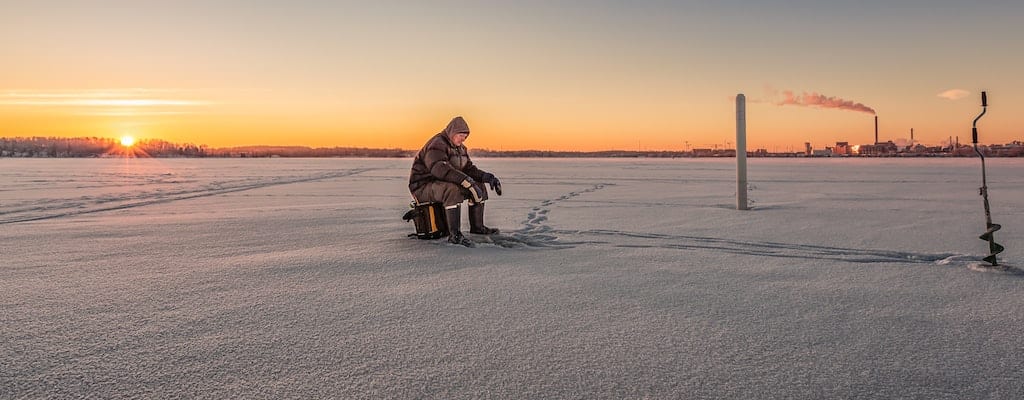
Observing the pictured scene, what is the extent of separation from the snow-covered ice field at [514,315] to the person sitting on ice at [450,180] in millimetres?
418

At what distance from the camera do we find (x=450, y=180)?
561 cm

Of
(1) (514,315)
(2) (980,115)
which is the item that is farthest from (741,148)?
(1) (514,315)

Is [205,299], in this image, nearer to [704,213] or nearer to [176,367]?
[176,367]

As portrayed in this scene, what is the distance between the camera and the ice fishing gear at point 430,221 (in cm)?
582

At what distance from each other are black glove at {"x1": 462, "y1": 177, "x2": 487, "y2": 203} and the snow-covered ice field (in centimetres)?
47

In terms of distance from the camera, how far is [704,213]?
864 centimetres

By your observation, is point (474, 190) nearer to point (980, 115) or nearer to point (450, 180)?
point (450, 180)

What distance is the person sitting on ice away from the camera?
5598mm

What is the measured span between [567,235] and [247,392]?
15.0 ft

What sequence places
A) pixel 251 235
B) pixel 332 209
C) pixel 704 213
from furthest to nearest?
pixel 332 209
pixel 704 213
pixel 251 235

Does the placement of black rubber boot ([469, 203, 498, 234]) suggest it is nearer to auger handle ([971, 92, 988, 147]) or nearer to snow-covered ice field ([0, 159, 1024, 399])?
snow-covered ice field ([0, 159, 1024, 399])

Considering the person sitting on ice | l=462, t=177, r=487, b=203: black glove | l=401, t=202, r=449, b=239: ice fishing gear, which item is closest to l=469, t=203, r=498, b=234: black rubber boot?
the person sitting on ice

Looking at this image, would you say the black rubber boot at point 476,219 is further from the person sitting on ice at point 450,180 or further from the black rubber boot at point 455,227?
the black rubber boot at point 455,227

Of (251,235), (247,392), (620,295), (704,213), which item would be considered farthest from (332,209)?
(247,392)
